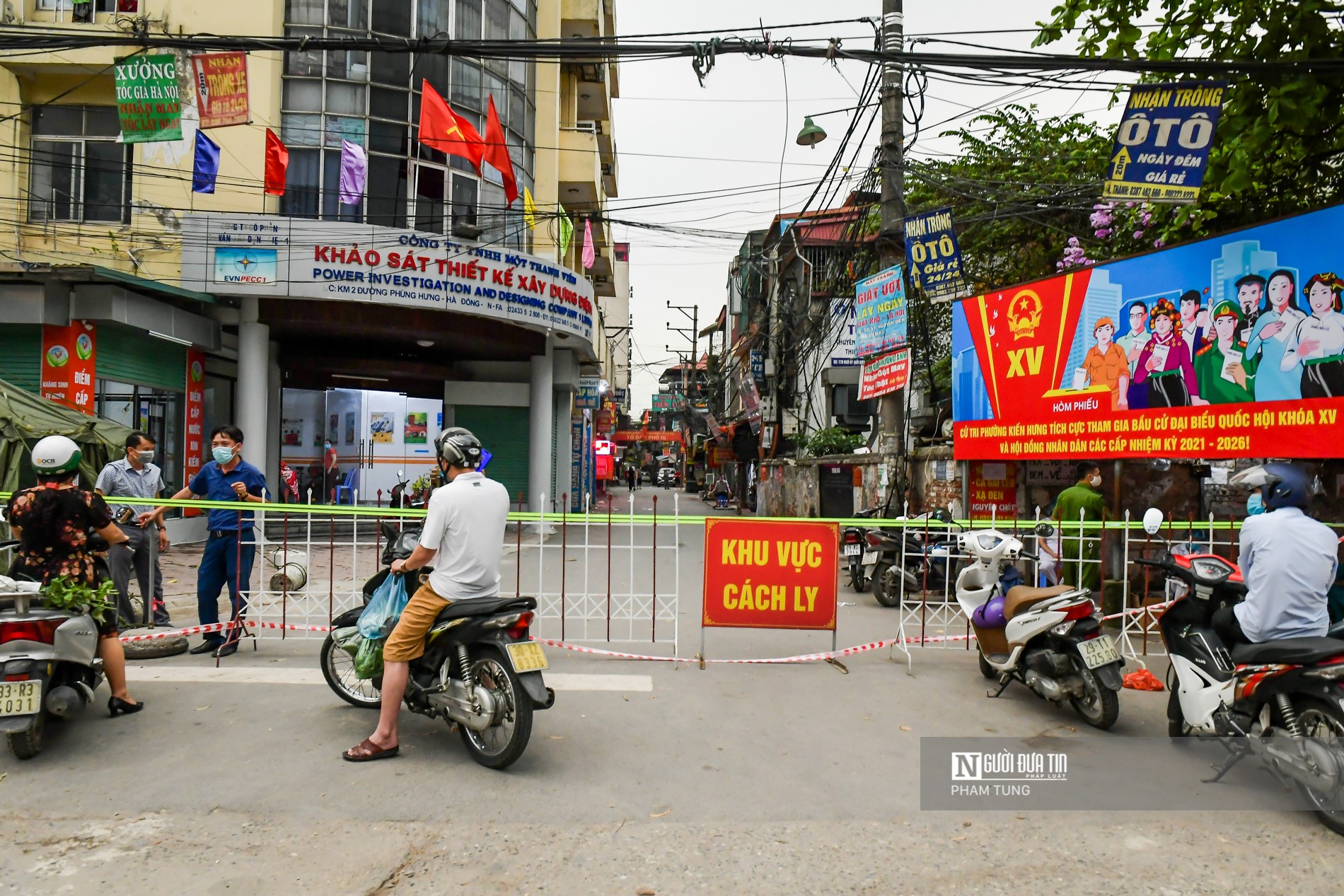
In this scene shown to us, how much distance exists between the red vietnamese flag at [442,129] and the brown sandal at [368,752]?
40.1ft

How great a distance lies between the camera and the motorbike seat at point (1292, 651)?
3.93m

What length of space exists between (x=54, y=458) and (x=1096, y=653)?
20.3 ft

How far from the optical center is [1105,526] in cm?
723

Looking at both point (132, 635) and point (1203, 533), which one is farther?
point (1203, 533)

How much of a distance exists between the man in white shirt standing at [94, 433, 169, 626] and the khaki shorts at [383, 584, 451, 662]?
11.7 feet

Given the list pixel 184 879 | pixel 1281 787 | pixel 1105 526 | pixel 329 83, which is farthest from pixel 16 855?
pixel 329 83

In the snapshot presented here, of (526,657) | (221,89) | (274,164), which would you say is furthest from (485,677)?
(274,164)

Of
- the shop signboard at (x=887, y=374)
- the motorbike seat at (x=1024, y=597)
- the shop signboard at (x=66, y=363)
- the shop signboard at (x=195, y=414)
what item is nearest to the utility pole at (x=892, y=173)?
the shop signboard at (x=887, y=374)

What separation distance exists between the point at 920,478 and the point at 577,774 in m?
9.95

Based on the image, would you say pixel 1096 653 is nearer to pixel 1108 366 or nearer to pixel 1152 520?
pixel 1152 520

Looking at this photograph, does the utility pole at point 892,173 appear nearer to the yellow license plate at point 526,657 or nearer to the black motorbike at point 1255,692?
the black motorbike at point 1255,692

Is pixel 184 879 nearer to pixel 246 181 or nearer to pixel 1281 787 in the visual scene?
pixel 1281 787

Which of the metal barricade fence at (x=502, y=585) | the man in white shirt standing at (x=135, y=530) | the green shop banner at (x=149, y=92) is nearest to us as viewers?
the metal barricade fence at (x=502, y=585)

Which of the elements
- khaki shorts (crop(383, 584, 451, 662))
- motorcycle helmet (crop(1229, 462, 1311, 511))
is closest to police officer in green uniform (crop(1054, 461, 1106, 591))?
motorcycle helmet (crop(1229, 462, 1311, 511))
